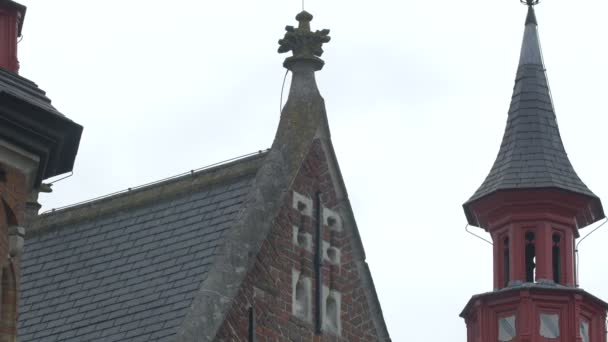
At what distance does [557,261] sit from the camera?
181ft

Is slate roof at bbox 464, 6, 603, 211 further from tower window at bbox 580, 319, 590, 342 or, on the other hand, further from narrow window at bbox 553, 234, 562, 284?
tower window at bbox 580, 319, 590, 342

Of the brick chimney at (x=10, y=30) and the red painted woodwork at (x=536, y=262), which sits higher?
the red painted woodwork at (x=536, y=262)

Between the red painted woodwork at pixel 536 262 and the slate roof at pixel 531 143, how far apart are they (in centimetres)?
32

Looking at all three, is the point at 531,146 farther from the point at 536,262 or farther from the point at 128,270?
the point at 128,270

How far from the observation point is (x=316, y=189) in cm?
3731

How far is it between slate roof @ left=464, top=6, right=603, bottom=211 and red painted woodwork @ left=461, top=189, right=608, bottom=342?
1.06ft

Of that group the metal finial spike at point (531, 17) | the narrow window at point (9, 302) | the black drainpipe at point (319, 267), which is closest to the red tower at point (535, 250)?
the metal finial spike at point (531, 17)

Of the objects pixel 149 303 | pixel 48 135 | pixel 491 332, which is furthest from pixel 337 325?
pixel 491 332

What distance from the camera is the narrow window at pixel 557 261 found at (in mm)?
55062

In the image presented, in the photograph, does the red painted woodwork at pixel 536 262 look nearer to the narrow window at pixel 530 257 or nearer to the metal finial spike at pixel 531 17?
the narrow window at pixel 530 257

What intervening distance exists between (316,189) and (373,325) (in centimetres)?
224

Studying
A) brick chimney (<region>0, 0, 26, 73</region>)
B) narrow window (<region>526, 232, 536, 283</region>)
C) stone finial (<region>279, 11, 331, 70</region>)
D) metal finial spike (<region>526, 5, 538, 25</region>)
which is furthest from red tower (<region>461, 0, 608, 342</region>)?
brick chimney (<region>0, 0, 26, 73</region>)

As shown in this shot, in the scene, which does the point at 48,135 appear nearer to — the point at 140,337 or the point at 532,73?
the point at 140,337

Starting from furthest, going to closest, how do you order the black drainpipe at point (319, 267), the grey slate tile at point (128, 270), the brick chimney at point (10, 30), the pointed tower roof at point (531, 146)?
1. the pointed tower roof at point (531, 146)
2. the black drainpipe at point (319, 267)
3. the grey slate tile at point (128, 270)
4. the brick chimney at point (10, 30)
